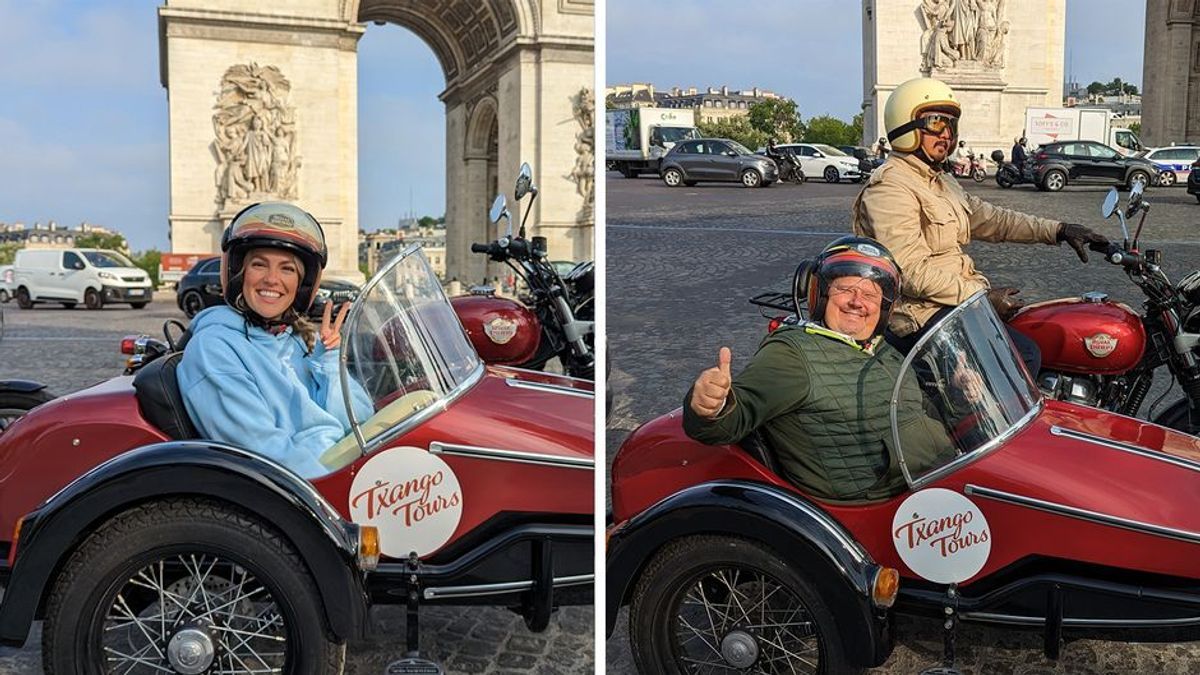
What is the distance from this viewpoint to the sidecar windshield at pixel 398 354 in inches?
75.1

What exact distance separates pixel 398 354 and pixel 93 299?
4.78ft

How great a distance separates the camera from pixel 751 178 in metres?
3.58

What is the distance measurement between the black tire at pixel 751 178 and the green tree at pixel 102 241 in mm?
1973

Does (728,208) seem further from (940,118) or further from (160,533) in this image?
(160,533)

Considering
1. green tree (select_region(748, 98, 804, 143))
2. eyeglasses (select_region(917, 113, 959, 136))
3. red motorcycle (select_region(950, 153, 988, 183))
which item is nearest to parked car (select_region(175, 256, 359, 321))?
green tree (select_region(748, 98, 804, 143))

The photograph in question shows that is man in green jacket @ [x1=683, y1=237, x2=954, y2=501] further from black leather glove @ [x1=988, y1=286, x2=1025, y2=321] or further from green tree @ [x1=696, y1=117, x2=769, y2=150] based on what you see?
black leather glove @ [x1=988, y1=286, x2=1025, y2=321]

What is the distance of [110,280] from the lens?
259cm

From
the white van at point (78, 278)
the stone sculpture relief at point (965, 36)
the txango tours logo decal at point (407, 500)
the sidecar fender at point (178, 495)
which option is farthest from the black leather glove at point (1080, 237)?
the white van at point (78, 278)

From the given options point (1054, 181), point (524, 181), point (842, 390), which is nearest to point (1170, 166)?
point (1054, 181)

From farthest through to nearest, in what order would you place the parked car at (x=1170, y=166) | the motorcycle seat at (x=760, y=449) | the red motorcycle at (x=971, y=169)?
the parked car at (x=1170, y=166) < the red motorcycle at (x=971, y=169) < the motorcycle seat at (x=760, y=449)

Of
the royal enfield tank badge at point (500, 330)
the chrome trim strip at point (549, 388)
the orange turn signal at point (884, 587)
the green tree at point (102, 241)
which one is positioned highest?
the green tree at point (102, 241)

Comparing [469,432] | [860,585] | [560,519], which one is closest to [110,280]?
[469,432]

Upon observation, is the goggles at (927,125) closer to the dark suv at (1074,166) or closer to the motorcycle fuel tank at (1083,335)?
the motorcycle fuel tank at (1083,335)

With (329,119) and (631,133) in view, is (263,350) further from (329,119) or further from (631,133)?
(329,119)
